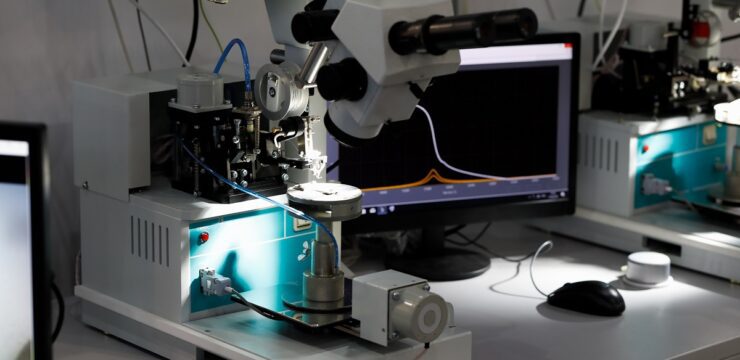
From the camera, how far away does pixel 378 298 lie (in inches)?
64.6

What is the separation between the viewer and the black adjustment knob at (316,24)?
62.8 inches

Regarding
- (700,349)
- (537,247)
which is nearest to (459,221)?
(537,247)

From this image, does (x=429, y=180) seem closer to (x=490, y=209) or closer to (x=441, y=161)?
(x=441, y=161)

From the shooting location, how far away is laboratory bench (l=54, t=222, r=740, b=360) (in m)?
1.92

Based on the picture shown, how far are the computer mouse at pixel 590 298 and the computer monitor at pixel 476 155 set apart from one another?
0.23 metres

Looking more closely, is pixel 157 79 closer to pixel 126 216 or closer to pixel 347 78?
pixel 126 216

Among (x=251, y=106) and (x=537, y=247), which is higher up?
(x=251, y=106)

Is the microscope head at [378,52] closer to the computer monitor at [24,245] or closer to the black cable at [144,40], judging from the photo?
the computer monitor at [24,245]

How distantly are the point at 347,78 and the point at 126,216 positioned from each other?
1.78 ft

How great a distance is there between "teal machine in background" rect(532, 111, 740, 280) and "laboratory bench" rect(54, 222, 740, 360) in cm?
7

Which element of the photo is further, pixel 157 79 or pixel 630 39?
pixel 630 39

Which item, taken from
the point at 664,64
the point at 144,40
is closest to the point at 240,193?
the point at 144,40

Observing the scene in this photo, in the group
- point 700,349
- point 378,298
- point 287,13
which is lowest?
point 700,349

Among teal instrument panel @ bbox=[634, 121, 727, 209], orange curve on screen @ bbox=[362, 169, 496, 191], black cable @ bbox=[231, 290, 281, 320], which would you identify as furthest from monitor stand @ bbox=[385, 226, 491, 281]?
black cable @ bbox=[231, 290, 281, 320]
